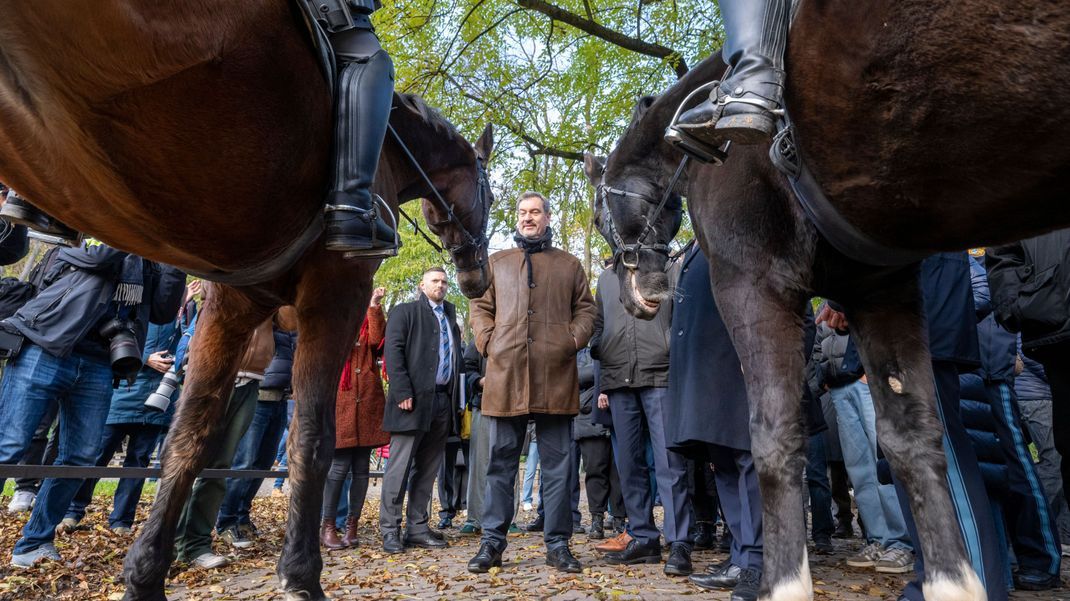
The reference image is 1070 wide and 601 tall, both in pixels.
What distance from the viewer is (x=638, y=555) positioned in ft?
18.5

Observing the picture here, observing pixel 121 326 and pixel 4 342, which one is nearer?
pixel 4 342

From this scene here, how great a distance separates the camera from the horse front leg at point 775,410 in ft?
8.14

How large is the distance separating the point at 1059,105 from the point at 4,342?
566cm

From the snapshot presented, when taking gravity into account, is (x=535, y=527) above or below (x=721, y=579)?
above

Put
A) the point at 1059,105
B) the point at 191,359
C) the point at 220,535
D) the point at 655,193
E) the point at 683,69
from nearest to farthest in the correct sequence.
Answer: the point at 1059,105 → the point at 191,359 → the point at 655,193 → the point at 220,535 → the point at 683,69

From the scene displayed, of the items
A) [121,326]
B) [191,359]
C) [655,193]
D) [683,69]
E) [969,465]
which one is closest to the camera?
[969,465]

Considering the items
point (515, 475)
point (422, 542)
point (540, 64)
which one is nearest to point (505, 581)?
point (515, 475)

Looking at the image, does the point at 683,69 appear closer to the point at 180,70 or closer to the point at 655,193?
the point at 655,193

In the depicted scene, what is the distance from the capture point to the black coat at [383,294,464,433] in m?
7.31

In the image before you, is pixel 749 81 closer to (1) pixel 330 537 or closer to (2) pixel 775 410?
(2) pixel 775 410

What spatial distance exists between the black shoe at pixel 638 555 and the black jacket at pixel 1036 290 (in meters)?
3.15

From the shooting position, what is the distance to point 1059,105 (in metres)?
1.61

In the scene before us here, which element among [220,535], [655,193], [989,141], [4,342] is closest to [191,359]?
[4,342]

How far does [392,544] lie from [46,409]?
327 centimetres
